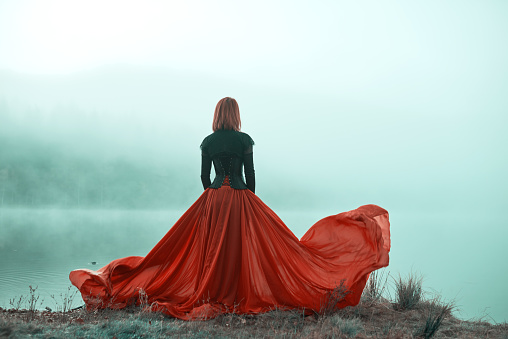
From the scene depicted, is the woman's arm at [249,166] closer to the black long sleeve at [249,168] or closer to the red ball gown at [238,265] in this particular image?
the black long sleeve at [249,168]

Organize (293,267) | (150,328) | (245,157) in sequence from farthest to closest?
(245,157), (293,267), (150,328)

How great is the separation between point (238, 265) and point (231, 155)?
4.06ft

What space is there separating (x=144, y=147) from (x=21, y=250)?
Answer: 13030 cm

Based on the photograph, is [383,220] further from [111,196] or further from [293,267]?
[111,196]

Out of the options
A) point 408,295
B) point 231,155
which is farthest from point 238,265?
point 408,295

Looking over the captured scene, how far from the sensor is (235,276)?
4312mm

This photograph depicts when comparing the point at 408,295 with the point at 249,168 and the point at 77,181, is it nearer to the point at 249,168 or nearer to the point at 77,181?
the point at 249,168

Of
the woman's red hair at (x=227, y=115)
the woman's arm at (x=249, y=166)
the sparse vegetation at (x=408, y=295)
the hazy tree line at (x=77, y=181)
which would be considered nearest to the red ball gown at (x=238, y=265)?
the woman's arm at (x=249, y=166)

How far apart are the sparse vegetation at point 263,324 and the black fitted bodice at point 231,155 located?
1488 mm

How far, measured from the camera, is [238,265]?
171 inches

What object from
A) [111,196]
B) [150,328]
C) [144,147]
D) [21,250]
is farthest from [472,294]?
[144,147]

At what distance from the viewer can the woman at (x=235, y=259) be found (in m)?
4.12

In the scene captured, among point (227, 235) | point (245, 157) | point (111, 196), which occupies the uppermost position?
point (111, 196)

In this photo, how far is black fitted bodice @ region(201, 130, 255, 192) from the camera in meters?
4.59
